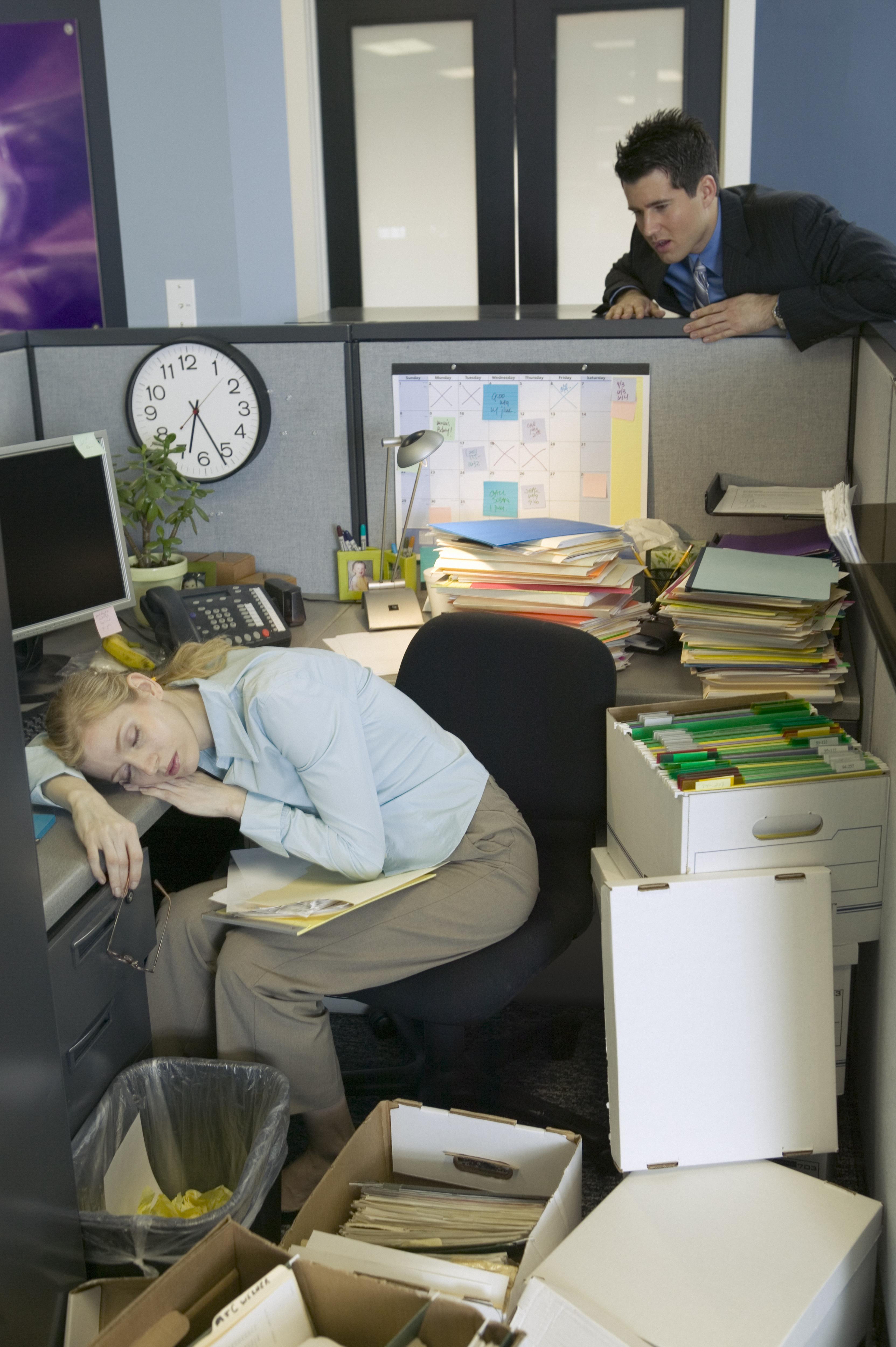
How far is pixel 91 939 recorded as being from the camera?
135cm

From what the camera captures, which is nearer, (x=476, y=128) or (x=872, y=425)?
(x=872, y=425)

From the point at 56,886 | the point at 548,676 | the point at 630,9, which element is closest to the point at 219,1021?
the point at 56,886

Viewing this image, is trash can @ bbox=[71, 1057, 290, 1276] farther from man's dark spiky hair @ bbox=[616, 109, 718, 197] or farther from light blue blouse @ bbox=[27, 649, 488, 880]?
man's dark spiky hair @ bbox=[616, 109, 718, 197]

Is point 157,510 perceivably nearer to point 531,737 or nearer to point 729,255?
point 531,737

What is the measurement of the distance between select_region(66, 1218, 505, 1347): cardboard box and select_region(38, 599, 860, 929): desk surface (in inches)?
15.0

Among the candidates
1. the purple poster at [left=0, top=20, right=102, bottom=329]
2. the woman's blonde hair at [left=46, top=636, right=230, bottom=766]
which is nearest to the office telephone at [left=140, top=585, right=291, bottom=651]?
the woman's blonde hair at [left=46, top=636, right=230, bottom=766]

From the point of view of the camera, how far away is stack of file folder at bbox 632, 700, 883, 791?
1.49 meters

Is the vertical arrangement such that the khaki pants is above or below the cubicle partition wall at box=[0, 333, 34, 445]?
below

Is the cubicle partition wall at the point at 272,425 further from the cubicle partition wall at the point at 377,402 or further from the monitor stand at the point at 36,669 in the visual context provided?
the monitor stand at the point at 36,669

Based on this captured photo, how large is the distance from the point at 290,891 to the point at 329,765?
19 centimetres

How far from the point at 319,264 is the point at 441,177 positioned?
1.68 feet

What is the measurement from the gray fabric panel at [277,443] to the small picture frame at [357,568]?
0.06 metres

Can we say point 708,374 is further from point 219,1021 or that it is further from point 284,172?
point 284,172

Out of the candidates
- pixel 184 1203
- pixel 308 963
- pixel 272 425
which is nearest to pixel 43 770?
pixel 308 963
